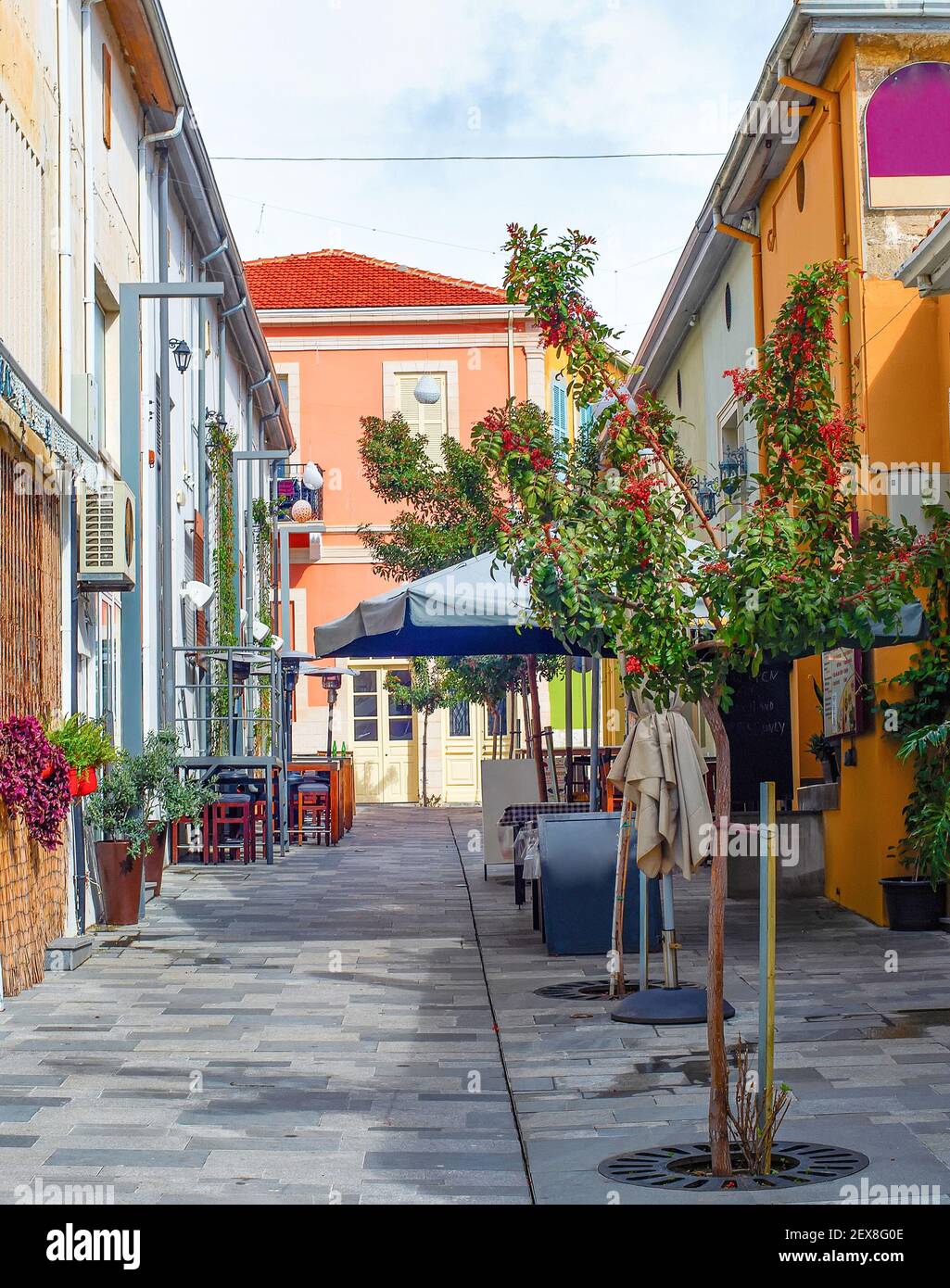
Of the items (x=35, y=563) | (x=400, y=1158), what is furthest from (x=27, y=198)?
(x=400, y=1158)

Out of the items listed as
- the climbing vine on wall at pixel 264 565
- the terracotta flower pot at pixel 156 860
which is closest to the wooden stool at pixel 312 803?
the climbing vine on wall at pixel 264 565

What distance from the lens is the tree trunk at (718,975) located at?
5121 mm

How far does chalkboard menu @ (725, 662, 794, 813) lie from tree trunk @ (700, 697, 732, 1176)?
8315 mm

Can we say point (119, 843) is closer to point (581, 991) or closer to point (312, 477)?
point (581, 991)

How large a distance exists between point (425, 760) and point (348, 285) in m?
10.1

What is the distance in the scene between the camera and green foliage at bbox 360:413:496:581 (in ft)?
67.6

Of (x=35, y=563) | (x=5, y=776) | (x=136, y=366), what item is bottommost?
(x=5, y=776)

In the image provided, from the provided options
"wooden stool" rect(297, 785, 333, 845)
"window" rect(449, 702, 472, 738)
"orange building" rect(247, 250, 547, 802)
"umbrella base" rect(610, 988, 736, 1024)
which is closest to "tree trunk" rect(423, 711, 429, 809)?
"orange building" rect(247, 250, 547, 802)

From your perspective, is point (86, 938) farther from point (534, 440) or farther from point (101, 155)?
point (101, 155)

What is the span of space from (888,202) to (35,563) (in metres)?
6.24

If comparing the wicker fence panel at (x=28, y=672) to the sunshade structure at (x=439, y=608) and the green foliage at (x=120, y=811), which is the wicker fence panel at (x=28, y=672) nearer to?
the green foliage at (x=120, y=811)

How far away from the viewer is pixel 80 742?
9.82 m

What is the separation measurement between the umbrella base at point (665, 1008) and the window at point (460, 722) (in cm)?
2231

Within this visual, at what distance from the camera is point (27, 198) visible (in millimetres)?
10195
